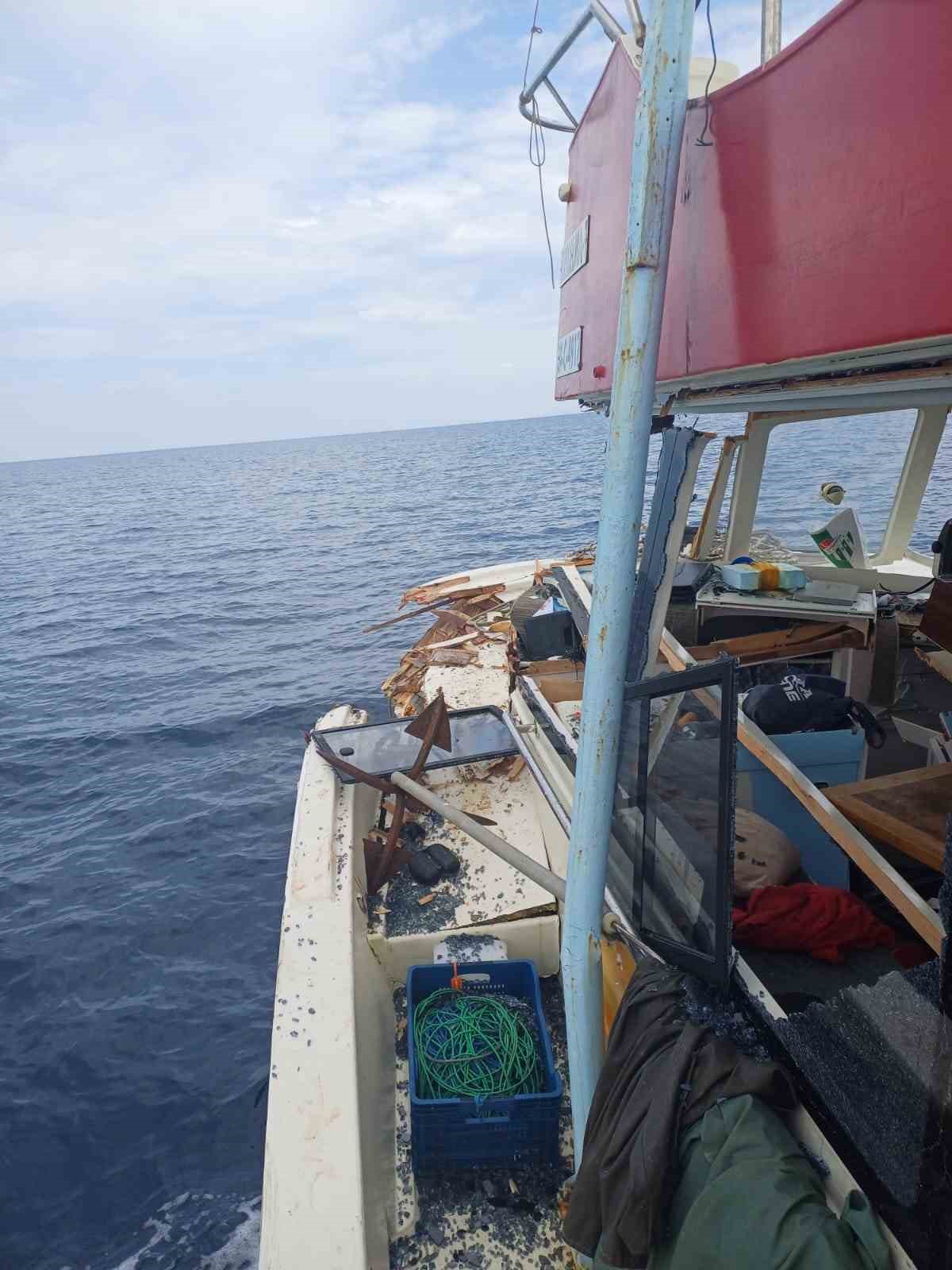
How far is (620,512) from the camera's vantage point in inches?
86.1

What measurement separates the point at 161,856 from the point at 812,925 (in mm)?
7890

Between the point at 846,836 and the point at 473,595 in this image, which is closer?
the point at 846,836

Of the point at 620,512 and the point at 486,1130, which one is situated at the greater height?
the point at 620,512

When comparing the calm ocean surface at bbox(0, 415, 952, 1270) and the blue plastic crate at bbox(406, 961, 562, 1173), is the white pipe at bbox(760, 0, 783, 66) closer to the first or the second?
the blue plastic crate at bbox(406, 961, 562, 1173)

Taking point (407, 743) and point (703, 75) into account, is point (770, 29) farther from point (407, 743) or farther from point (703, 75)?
point (407, 743)

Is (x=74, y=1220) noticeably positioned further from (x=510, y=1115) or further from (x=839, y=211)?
(x=839, y=211)

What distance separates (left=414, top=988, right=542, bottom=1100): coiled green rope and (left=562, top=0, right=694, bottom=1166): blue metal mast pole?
1.05 metres

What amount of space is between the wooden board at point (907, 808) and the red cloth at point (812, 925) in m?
0.37

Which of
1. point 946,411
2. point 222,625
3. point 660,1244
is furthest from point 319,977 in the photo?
point 222,625

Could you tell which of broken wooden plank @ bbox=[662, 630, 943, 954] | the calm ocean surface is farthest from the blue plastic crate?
the calm ocean surface

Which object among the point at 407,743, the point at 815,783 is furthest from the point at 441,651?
the point at 815,783

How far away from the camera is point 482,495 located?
4694 cm

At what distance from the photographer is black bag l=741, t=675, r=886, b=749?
150 inches

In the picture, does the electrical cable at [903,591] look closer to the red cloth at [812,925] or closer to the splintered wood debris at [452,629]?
the splintered wood debris at [452,629]
